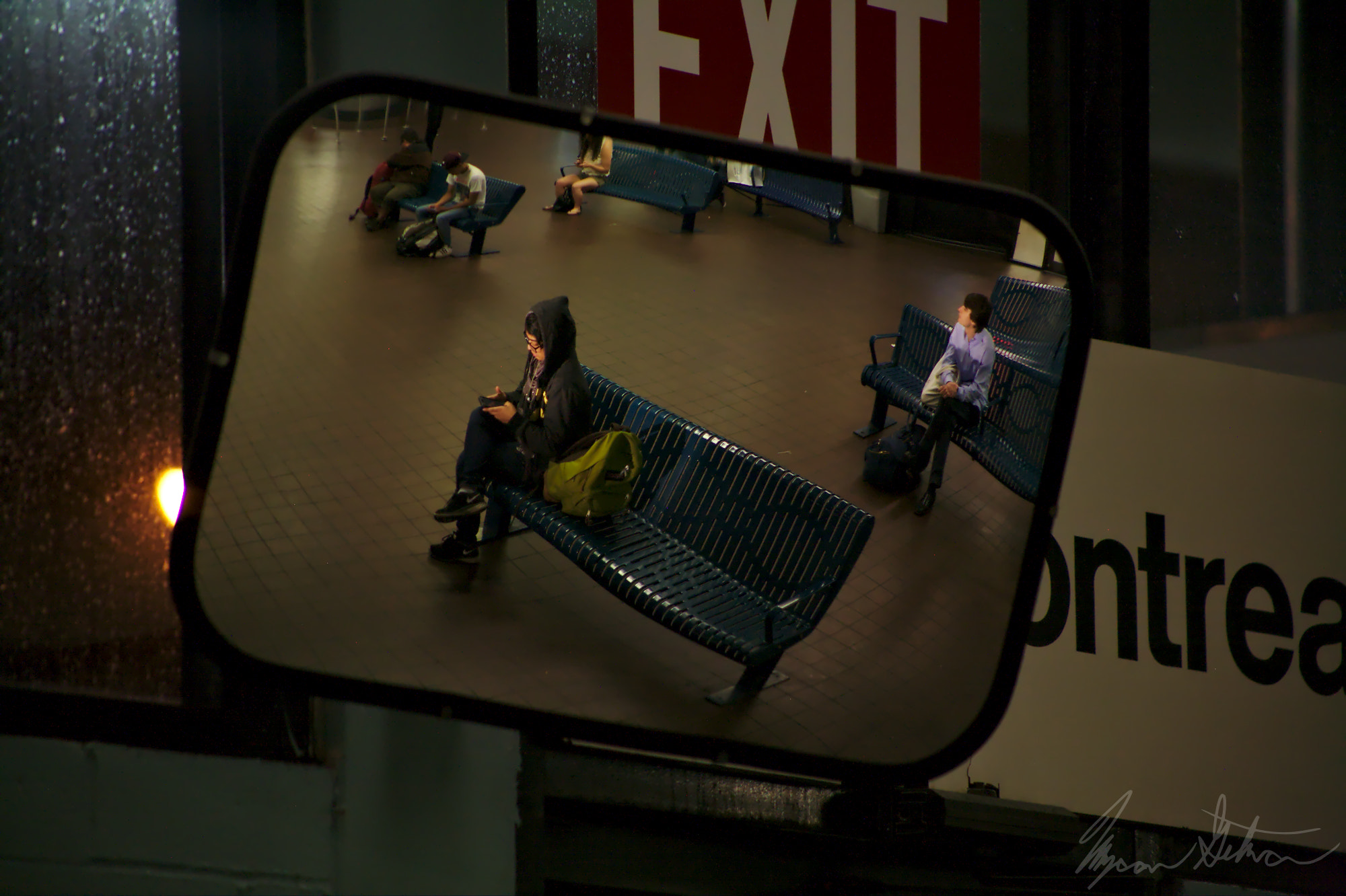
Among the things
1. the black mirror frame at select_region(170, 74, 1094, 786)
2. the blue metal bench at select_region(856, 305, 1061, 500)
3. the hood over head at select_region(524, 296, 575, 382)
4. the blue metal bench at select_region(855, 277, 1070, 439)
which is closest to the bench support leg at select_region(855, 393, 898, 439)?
the blue metal bench at select_region(856, 305, 1061, 500)

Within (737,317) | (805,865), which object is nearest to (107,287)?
(737,317)

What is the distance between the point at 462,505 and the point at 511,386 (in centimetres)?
19

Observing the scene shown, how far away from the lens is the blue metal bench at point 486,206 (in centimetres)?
142

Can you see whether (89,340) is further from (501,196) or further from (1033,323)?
(1033,323)

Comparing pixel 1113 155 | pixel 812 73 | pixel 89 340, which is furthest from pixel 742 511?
pixel 89 340

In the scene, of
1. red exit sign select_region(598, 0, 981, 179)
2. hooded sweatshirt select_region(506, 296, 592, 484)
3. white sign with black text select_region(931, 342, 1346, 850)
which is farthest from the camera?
white sign with black text select_region(931, 342, 1346, 850)

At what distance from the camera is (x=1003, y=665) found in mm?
1659

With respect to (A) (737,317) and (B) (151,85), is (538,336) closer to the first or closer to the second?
(A) (737,317)

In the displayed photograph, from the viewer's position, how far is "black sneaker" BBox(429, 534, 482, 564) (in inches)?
60.3

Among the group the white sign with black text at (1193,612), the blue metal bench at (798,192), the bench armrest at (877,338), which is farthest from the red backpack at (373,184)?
the white sign with black text at (1193,612)

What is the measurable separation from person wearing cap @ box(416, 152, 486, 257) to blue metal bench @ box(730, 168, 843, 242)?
1.24 feet

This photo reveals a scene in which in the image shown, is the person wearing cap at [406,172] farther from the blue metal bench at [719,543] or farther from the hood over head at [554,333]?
the blue metal bench at [719,543]

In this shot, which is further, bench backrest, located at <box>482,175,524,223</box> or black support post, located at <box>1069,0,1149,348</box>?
black support post, located at <box>1069,0,1149,348</box>
